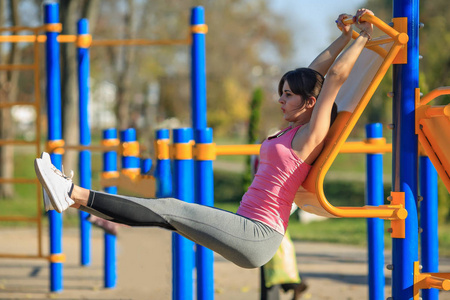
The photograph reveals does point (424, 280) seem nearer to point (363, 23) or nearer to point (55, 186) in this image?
point (363, 23)

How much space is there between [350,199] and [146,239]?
8928 millimetres

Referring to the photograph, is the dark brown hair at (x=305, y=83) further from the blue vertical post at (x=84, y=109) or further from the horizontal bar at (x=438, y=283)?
the blue vertical post at (x=84, y=109)

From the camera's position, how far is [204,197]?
3924 millimetres

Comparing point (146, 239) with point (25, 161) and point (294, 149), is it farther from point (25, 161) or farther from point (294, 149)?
point (25, 161)

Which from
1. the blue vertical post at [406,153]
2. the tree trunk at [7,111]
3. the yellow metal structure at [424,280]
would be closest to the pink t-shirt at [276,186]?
the blue vertical post at [406,153]

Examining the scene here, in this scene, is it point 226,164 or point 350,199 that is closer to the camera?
point 350,199

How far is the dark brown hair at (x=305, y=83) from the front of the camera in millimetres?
3230

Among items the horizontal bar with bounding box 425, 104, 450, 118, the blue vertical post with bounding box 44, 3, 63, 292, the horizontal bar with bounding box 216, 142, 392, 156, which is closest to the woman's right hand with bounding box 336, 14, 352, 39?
the horizontal bar with bounding box 425, 104, 450, 118

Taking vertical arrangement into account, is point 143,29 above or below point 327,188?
above

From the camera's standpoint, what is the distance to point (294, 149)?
10.3 feet

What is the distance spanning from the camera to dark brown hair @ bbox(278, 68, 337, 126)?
3.23m

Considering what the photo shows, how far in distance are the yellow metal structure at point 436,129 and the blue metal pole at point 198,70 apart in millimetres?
2757

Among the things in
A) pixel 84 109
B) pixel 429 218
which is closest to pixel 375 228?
pixel 429 218

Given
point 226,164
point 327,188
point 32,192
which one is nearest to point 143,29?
point 226,164
